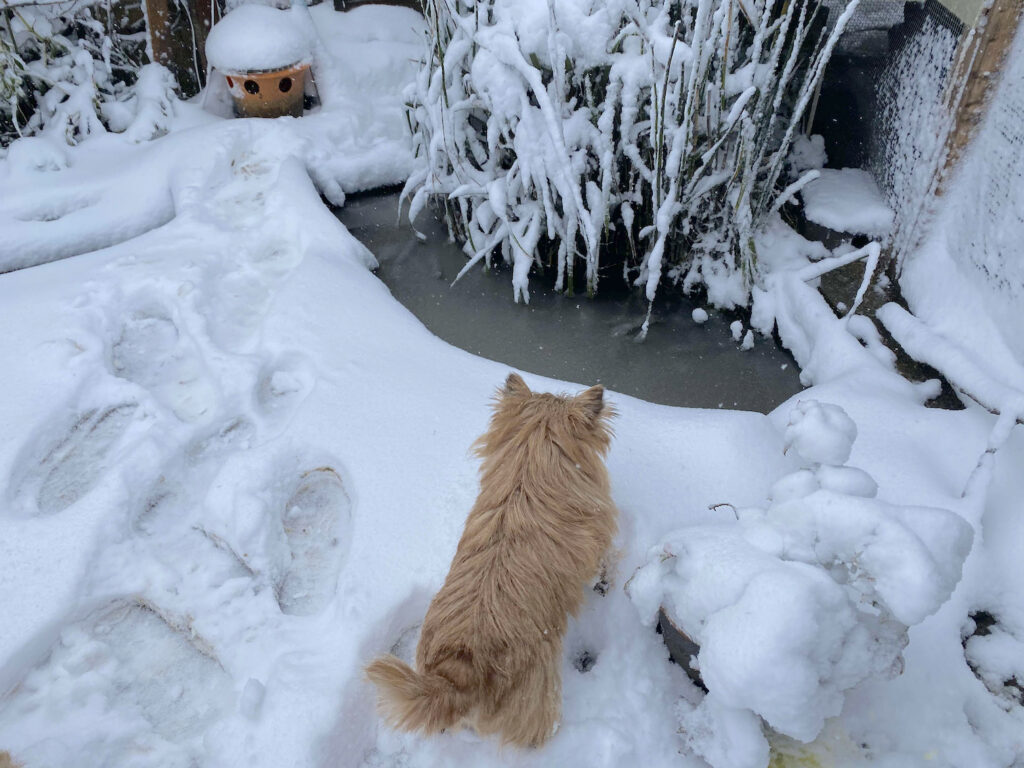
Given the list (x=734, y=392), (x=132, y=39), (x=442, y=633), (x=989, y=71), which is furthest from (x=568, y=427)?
(x=132, y=39)

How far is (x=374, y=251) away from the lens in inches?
124

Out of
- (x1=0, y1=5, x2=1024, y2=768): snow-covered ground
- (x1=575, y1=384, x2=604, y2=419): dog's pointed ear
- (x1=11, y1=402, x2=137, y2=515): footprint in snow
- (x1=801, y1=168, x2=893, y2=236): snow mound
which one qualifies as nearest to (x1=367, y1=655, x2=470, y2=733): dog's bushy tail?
(x1=0, y1=5, x2=1024, y2=768): snow-covered ground

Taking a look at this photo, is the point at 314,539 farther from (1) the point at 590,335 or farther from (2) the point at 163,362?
(1) the point at 590,335

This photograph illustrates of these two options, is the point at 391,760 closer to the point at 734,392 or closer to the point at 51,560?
the point at 51,560

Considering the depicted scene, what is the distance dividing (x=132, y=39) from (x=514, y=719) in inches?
168

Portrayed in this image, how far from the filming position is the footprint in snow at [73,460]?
6.04ft

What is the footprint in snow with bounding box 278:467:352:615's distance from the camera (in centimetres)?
168

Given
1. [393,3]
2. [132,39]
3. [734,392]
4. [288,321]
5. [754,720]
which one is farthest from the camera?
[393,3]

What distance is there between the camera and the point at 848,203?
9.06ft

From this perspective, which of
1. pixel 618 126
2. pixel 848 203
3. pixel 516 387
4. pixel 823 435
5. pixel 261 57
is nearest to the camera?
pixel 823 435

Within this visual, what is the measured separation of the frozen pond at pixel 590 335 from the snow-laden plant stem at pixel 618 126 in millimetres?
107

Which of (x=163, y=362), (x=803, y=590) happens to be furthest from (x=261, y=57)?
(x=803, y=590)

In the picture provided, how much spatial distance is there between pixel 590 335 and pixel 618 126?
84 cm

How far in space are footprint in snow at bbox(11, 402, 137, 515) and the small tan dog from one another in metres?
1.16
